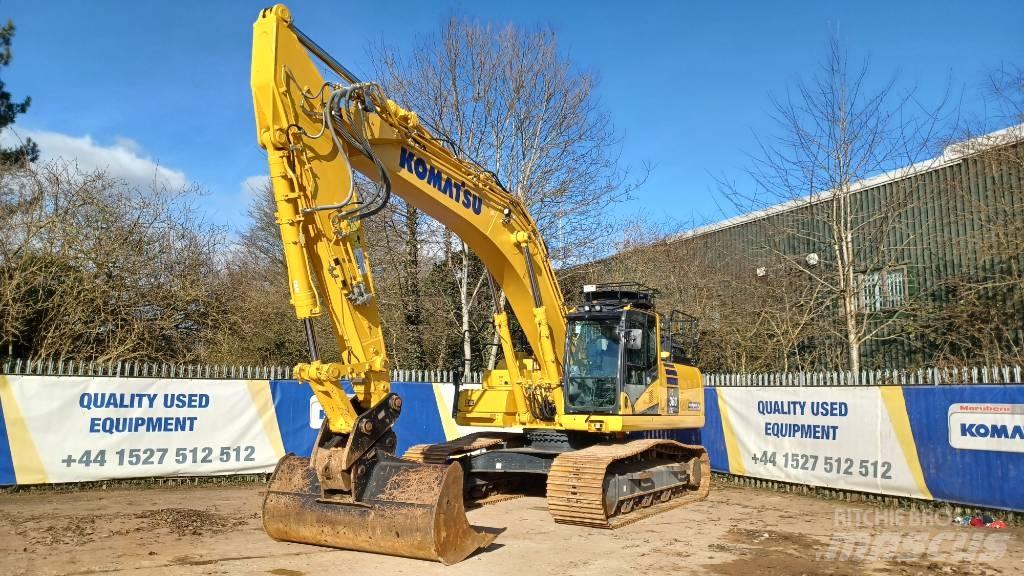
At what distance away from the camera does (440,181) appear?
313 inches

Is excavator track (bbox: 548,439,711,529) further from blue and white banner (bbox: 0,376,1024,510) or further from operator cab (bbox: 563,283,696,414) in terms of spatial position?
blue and white banner (bbox: 0,376,1024,510)

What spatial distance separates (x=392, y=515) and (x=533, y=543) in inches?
77.8

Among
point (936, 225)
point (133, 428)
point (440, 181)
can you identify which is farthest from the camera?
point (936, 225)

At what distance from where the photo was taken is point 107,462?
10164 mm

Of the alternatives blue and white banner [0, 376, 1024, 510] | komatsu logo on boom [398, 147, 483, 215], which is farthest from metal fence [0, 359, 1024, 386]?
komatsu logo on boom [398, 147, 483, 215]

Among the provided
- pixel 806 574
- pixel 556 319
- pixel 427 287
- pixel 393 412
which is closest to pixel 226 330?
pixel 427 287

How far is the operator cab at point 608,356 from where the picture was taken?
911 cm

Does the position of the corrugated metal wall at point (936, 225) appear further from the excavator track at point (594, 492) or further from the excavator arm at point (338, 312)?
the excavator arm at point (338, 312)

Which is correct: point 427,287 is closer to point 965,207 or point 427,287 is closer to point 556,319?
point 556,319

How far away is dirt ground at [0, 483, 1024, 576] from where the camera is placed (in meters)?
6.19

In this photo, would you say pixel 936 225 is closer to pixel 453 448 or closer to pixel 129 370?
pixel 453 448

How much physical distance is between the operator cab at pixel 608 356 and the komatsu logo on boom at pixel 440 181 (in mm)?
2187

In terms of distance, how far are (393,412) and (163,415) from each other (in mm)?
5906

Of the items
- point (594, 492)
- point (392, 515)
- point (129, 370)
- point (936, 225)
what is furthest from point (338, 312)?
point (936, 225)
